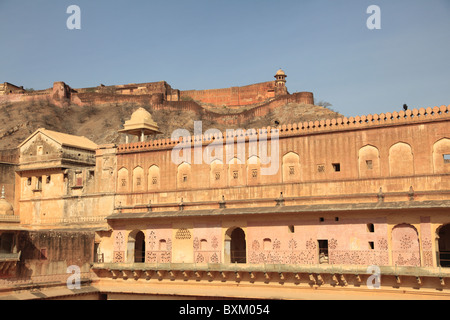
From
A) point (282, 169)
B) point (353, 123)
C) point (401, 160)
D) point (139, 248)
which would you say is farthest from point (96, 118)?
point (401, 160)

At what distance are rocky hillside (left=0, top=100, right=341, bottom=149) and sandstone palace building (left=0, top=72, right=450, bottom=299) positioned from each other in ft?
78.9

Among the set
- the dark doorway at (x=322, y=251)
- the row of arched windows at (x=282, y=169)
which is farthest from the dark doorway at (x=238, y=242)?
the dark doorway at (x=322, y=251)

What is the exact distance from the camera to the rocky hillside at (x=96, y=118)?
5188cm

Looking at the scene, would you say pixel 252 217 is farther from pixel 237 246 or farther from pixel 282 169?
pixel 237 246

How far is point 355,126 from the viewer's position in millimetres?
22859

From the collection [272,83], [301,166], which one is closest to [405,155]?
[301,166]

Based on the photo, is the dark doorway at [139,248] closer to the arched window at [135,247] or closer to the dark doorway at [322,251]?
the arched window at [135,247]

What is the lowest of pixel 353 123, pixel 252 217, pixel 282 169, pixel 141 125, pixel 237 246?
pixel 237 246

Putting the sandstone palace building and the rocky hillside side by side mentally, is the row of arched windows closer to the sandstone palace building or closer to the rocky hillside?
the sandstone palace building

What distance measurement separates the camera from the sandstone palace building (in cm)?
2064

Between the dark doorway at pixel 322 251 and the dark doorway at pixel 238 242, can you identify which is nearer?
the dark doorway at pixel 322 251

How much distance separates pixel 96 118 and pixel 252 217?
42.1 m

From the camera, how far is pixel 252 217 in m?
23.7

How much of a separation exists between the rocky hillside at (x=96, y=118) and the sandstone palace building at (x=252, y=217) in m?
24.0
